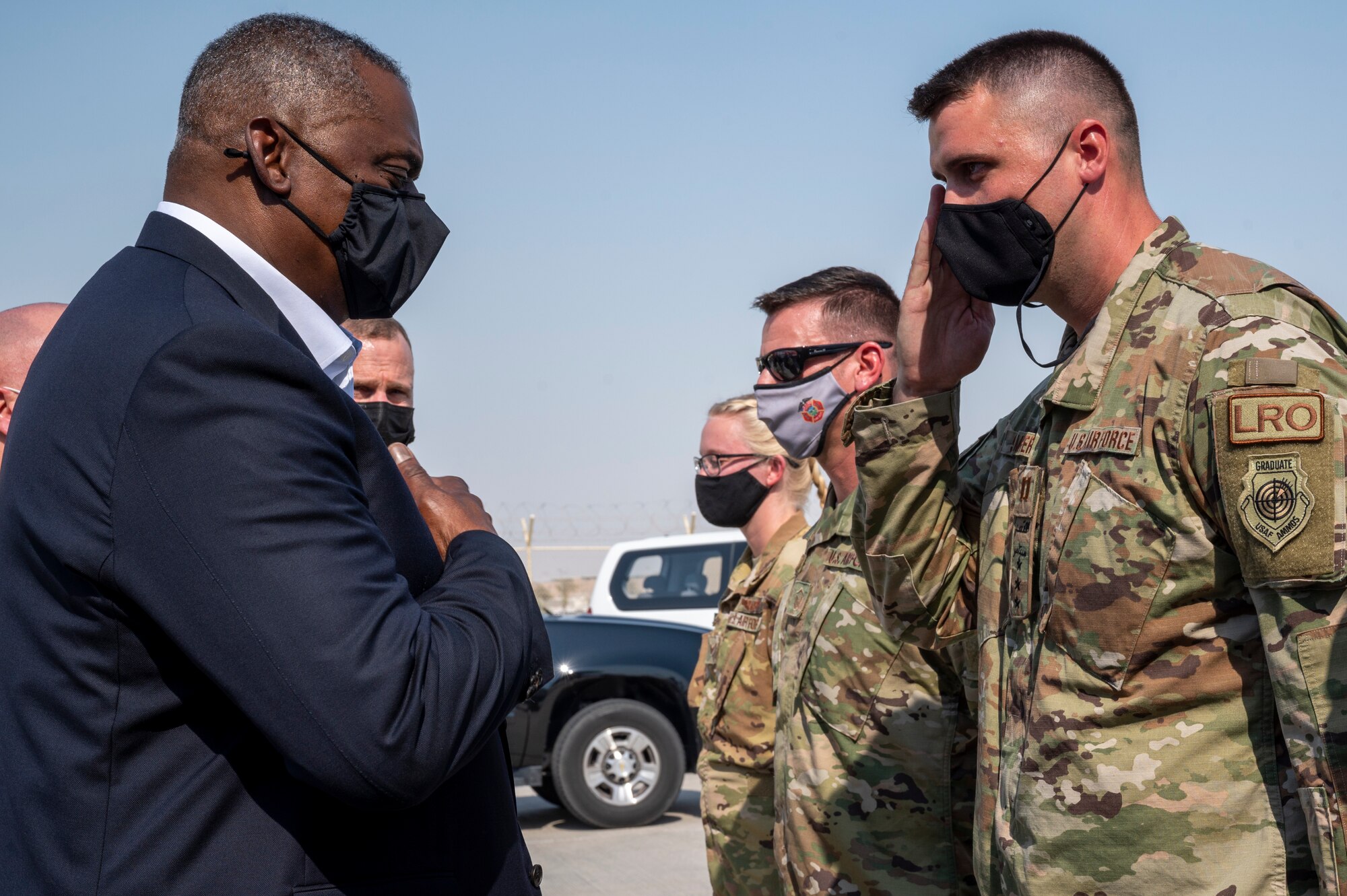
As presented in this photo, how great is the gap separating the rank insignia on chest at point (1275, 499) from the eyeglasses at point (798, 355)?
2077 mm

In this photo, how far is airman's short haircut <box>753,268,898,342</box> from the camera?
152 inches

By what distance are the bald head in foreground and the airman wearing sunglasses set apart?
2267mm

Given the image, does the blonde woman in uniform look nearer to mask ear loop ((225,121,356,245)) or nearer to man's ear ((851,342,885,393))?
man's ear ((851,342,885,393))

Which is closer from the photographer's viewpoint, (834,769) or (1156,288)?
(1156,288)

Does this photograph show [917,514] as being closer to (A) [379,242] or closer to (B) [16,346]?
(A) [379,242]

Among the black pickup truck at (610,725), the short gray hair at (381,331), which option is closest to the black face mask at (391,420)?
the short gray hair at (381,331)

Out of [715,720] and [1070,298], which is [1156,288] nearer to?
[1070,298]

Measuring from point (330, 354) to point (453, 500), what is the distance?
316 millimetres

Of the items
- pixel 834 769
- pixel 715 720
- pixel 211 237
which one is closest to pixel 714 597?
pixel 715 720

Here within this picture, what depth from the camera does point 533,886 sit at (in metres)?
1.76

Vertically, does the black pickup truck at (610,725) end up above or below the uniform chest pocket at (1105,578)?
below

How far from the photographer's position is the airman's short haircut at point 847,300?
3.85m

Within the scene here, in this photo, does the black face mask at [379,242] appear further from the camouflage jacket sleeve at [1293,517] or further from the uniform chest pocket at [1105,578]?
the camouflage jacket sleeve at [1293,517]

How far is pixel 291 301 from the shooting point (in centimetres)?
171
